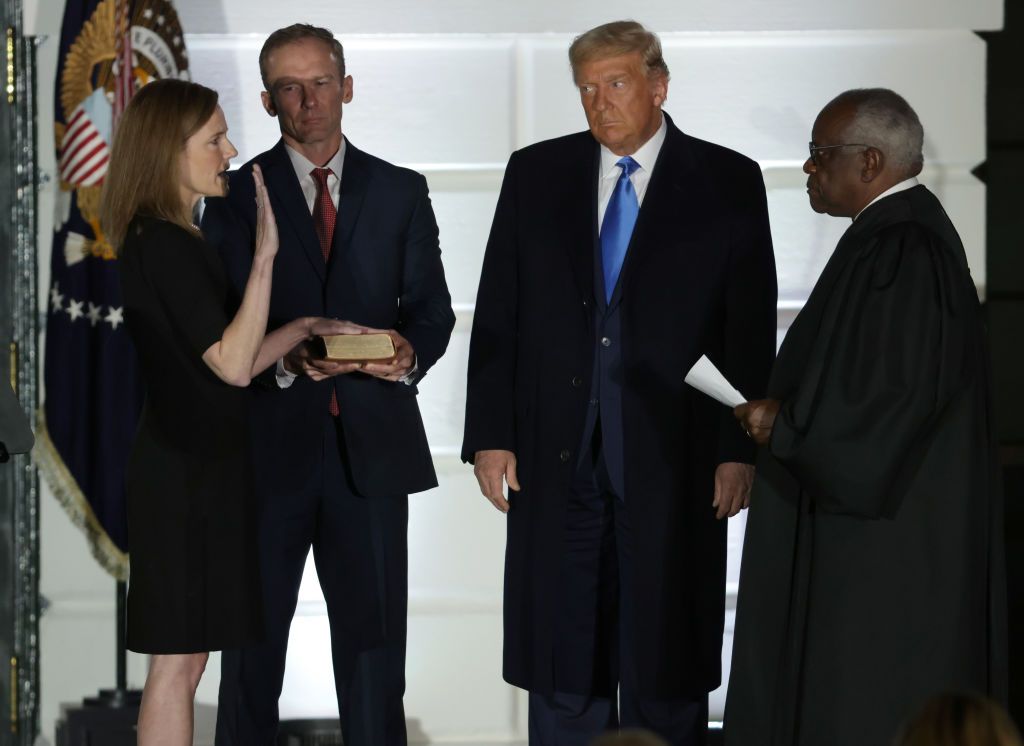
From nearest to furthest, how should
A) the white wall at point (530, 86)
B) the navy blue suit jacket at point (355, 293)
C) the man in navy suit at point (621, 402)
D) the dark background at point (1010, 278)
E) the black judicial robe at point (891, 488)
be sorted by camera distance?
1. the black judicial robe at point (891, 488)
2. the man in navy suit at point (621, 402)
3. the navy blue suit jacket at point (355, 293)
4. the white wall at point (530, 86)
5. the dark background at point (1010, 278)

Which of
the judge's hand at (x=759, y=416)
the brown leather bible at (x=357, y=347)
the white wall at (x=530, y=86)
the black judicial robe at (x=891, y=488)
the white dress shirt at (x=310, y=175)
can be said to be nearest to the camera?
the black judicial robe at (x=891, y=488)

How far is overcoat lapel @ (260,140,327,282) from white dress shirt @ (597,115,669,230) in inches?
27.3

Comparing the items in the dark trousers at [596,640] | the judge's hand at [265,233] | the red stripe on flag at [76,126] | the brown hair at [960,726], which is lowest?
the dark trousers at [596,640]

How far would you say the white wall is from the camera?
4258mm

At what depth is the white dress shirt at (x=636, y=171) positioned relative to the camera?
3449 mm

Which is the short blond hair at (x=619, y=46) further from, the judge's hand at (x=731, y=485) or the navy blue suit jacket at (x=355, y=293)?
the judge's hand at (x=731, y=485)

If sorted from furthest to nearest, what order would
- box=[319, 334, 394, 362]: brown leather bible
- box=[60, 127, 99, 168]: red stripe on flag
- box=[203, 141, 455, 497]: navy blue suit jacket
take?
box=[60, 127, 99, 168]: red stripe on flag < box=[203, 141, 455, 497]: navy blue suit jacket < box=[319, 334, 394, 362]: brown leather bible

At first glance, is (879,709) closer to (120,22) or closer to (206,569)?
(206,569)

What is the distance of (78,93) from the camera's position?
4.02m

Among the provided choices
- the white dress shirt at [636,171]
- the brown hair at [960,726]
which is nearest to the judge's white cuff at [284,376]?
the white dress shirt at [636,171]

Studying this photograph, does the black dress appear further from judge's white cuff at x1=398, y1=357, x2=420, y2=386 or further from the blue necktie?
the blue necktie

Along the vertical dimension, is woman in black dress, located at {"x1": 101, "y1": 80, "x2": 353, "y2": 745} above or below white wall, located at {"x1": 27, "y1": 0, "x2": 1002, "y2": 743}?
below

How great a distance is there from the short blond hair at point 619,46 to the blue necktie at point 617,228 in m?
0.28

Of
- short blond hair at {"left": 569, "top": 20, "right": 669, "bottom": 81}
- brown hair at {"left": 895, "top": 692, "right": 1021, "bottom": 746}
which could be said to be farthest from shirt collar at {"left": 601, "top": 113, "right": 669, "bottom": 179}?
brown hair at {"left": 895, "top": 692, "right": 1021, "bottom": 746}
